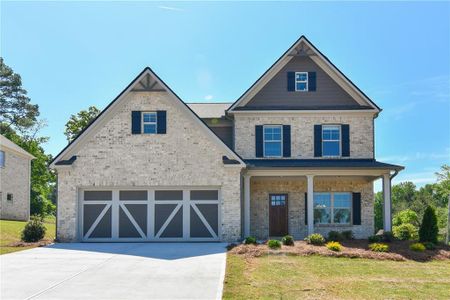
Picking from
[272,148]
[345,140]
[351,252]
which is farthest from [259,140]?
[351,252]

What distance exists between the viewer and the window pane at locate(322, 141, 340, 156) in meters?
23.0

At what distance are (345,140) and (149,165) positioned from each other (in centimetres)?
1000

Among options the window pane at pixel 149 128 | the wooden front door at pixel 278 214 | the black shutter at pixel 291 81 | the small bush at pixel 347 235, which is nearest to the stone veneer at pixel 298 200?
the wooden front door at pixel 278 214

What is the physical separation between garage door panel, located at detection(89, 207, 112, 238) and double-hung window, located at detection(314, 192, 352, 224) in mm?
10185

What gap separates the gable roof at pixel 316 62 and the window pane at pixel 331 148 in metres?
2.55

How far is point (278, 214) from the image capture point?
23.2m

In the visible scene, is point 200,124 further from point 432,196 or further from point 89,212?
point 432,196

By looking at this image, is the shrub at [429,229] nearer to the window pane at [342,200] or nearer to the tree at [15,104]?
the window pane at [342,200]

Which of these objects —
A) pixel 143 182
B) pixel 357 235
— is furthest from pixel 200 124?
pixel 357 235

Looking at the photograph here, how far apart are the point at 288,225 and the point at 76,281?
13748mm

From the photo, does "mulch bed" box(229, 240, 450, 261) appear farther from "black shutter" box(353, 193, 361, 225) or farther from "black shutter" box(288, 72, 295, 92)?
"black shutter" box(288, 72, 295, 92)

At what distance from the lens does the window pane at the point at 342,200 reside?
76.3 feet

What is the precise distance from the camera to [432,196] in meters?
65.4

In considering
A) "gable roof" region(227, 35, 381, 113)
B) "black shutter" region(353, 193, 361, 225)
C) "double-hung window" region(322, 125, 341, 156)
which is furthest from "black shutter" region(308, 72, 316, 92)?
"black shutter" region(353, 193, 361, 225)
